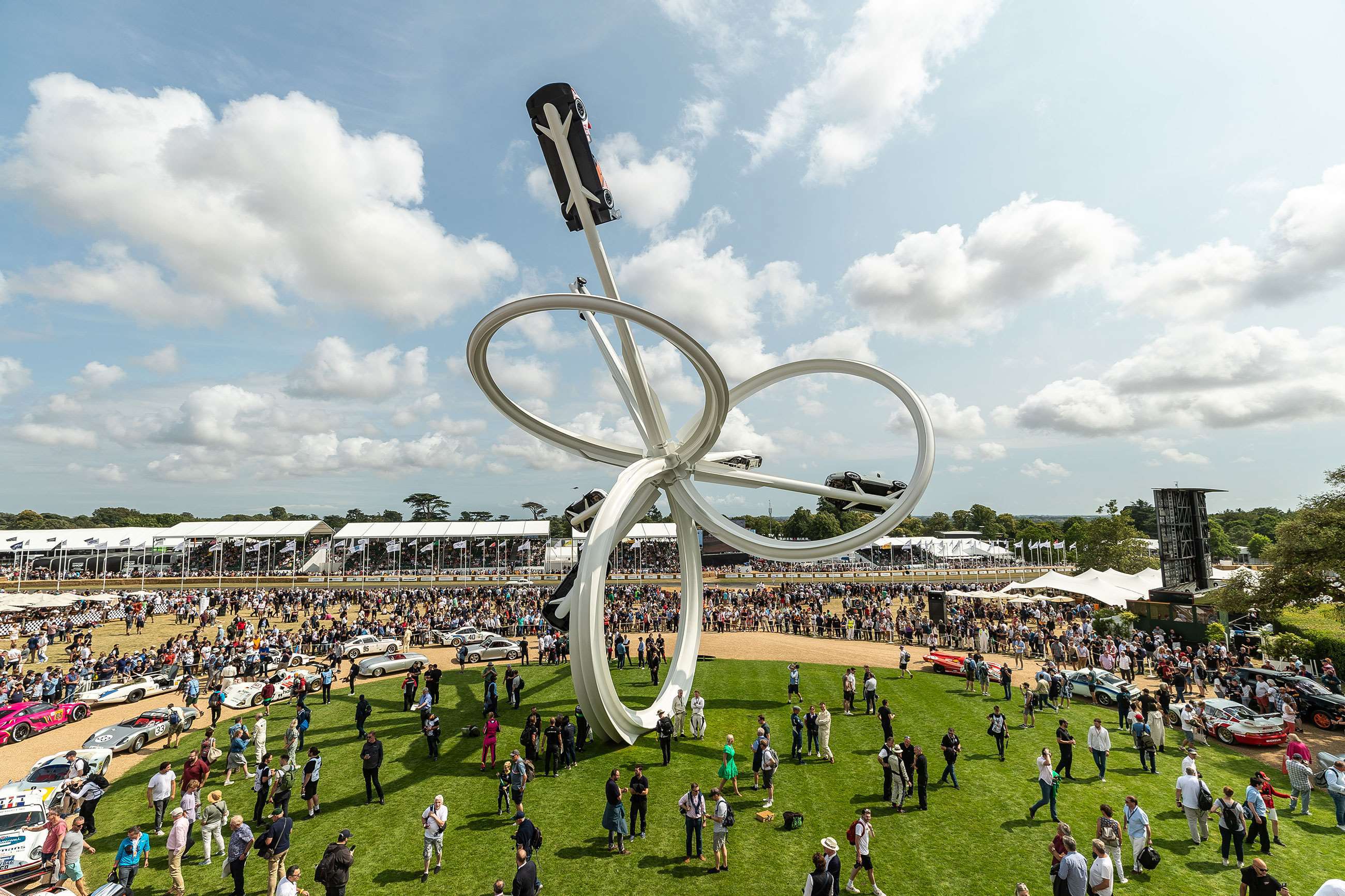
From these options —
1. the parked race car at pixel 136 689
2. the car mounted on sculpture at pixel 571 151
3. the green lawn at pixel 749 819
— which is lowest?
the green lawn at pixel 749 819

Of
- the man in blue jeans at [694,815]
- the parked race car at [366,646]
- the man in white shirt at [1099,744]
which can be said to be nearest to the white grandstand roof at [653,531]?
the parked race car at [366,646]

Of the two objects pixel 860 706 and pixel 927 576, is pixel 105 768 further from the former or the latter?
pixel 927 576

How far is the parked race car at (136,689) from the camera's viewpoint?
2203 cm

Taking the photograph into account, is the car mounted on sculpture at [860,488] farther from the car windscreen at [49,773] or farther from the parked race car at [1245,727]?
the car windscreen at [49,773]

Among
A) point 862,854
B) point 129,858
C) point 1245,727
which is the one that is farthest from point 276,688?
point 1245,727

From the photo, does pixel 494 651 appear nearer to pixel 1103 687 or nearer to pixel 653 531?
pixel 1103 687

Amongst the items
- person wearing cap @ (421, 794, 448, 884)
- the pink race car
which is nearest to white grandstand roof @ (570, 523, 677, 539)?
the pink race car

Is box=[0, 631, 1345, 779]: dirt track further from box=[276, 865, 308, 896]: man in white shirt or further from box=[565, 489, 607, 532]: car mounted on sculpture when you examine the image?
box=[276, 865, 308, 896]: man in white shirt

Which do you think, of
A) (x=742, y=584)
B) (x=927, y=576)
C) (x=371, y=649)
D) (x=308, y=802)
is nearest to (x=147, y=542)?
(x=371, y=649)

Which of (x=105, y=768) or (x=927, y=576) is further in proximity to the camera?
(x=927, y=576)

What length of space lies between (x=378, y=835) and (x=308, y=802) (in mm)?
1994

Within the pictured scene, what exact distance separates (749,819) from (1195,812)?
8.02m

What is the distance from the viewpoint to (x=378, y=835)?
12.2m

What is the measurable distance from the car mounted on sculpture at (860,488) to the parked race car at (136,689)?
2532 centimetres
